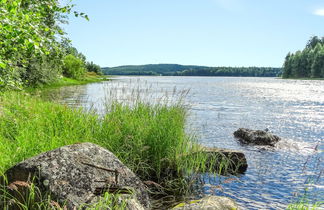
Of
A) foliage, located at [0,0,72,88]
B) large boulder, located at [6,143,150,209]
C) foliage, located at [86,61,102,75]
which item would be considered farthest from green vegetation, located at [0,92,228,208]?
foliage, located at [86,61,102,75]

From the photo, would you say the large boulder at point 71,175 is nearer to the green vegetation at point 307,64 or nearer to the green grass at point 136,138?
the green grass at point 136,138

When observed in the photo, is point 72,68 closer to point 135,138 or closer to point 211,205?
point 135,138

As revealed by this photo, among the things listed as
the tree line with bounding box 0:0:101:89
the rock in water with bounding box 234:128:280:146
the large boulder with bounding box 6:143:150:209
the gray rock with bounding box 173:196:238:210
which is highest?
the tree line with bounding box 0:0:101:89

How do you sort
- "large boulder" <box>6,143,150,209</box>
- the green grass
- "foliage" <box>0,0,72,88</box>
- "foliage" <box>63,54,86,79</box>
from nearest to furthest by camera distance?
"large boulder" <box>6,143,150,209</box>, "foliage" <box>0,0,72,88</box>, the green grass, "foliage" <box>63,54,86,79</box>

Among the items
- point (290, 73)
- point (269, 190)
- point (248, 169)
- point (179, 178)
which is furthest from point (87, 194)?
point (290, 73)

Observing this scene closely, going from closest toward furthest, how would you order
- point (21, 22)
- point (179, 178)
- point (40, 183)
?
point (40, 183)
point (21, 22)
point (179, 178)

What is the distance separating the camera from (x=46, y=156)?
478cm

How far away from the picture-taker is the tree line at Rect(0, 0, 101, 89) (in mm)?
5586

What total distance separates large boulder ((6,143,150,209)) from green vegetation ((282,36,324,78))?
4330 inches

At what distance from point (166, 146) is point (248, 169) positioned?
3.50 m

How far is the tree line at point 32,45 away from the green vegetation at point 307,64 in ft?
246

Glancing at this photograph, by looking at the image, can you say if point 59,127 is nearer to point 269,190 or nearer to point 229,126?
point 269,190

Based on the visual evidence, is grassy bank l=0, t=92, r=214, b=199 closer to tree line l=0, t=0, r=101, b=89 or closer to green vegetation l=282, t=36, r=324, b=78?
tree line l=0, t=0, r=101, b=89

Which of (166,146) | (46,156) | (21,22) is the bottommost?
(166,146)
